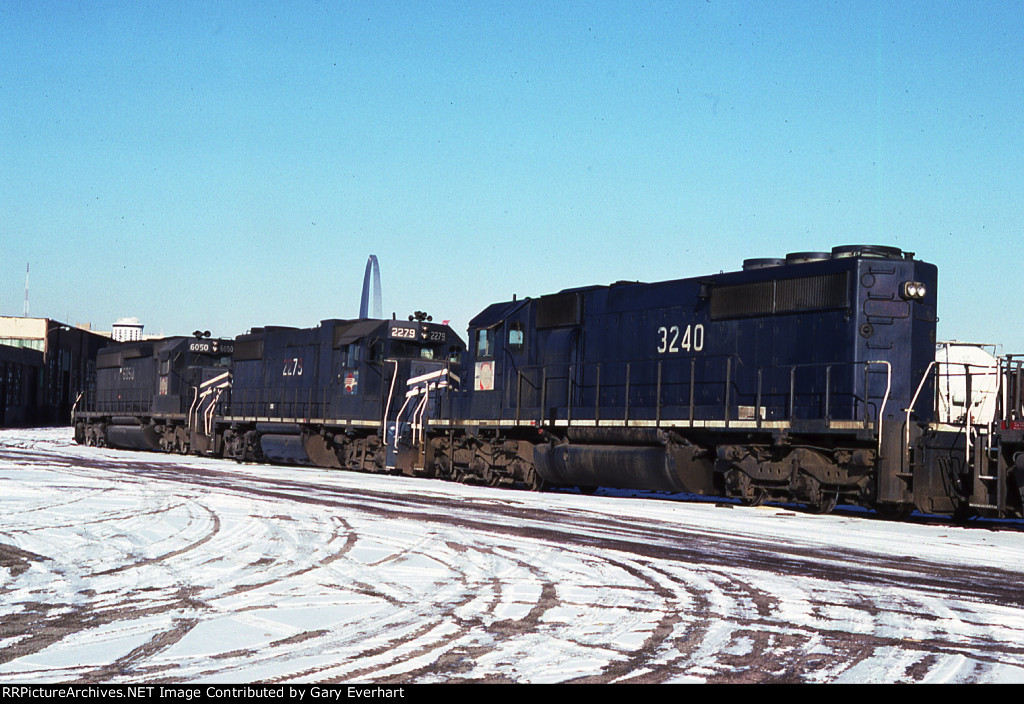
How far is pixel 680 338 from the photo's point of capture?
1797 centimetres

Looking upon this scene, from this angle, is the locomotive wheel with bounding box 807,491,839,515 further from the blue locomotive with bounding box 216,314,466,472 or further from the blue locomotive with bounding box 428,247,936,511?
the blue locomotive with bounding box 216,314,466,472

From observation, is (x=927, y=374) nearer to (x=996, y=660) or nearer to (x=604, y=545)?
(x=604, y=545)

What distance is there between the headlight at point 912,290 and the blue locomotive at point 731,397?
3 centimetres

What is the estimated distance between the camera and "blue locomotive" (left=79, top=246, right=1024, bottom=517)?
1388 centimetres

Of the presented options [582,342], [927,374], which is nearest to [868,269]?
[927,374]

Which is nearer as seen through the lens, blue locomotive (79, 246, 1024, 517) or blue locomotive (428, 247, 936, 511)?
blue locomotive (79, 246, 1024, 517)

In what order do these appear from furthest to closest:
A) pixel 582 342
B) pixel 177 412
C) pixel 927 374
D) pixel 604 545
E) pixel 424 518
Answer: pixel 177 412 → pixel 582 342 → pixel 927 374 → pixel 424 518 → pixel 604 545

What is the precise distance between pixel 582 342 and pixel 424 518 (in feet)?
25.0

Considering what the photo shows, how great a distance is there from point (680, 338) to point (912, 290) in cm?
389

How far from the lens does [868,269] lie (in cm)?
1539

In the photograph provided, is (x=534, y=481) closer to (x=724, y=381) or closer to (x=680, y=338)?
(x=680, y=338)

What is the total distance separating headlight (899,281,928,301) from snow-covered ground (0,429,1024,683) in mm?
3371

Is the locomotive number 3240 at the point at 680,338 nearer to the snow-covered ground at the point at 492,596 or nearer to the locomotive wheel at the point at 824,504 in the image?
the locomotive wheel at the point at 824,504

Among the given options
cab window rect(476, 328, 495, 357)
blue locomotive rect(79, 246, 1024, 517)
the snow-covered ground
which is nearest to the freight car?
blue locomotive rect(79, 246, 1024, 517)
